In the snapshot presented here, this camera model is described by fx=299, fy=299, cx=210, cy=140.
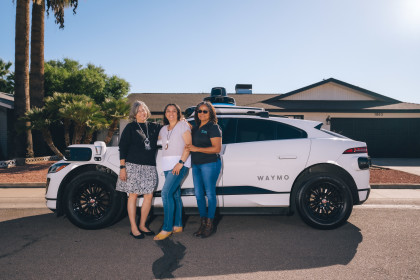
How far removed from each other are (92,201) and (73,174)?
0.51 meters

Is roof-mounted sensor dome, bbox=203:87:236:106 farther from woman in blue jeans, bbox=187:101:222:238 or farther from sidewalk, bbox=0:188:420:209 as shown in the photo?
sidewalk, bbox=0:188:420:209

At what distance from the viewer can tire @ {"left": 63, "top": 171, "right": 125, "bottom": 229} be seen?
4145 millimetres

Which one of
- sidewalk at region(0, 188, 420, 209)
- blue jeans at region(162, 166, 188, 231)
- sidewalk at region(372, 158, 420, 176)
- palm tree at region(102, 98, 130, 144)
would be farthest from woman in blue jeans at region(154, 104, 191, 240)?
sidewalk at region(372, 158, 420, 176)

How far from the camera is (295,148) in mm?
4223

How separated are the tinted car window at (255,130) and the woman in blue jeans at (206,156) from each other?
62cm

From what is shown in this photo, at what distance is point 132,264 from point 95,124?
29.9 ft

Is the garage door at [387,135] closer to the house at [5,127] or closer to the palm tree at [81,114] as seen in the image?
the palm tree at [81,114]

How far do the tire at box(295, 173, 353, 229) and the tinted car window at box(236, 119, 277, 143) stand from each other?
85cm

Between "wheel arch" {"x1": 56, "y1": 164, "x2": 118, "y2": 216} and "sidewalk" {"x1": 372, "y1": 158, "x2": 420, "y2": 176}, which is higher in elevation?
"wheel arch" {"x1": 56, "y1": 164, "x2": 118, "y2": 216}

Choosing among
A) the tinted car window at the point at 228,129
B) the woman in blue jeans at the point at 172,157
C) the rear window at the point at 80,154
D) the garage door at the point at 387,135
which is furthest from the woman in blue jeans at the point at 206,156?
the garage door at the point at 387,135

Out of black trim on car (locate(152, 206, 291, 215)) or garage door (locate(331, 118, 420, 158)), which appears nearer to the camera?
black trim on car (locate(152, 206, 291, 215))

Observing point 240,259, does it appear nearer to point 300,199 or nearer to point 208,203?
point 208,203

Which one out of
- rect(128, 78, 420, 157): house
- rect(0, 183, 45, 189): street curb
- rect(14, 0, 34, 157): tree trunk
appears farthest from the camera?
rect(128, 78, 420, 157): house

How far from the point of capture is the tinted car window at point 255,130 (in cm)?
433
